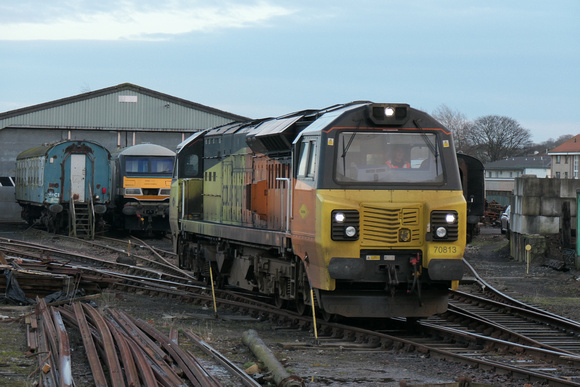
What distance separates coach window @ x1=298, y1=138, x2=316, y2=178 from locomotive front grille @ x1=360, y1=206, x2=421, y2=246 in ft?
3.18

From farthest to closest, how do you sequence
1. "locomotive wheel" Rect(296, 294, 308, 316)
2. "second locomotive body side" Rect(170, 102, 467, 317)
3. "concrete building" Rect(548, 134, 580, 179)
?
"concrete building" Rect(548, 134, 580, 179), "locomotive wheel" Rect(296, 294, 308, 316), "second locomotive body side" Rect(170, 102, 467, 317)

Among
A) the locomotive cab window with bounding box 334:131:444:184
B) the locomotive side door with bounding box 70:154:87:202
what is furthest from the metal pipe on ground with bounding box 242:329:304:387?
the locomotive side door with bounding box 70:154:87:202

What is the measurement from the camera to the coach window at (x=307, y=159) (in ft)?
35.6

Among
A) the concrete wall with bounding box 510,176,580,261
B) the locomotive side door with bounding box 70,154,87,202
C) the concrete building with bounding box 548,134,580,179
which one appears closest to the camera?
the concrete wall with bounding box 510,176,580,261

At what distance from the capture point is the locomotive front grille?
10.4 meters

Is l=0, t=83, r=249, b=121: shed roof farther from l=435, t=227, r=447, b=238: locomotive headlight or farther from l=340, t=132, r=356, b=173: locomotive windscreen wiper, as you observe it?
l=435, t=227, r=447, b=238: locomotive headlight

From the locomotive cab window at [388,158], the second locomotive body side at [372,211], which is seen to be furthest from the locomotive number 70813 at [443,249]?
the locomotive cab window at [388,158]

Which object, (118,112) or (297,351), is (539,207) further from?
(118,112)

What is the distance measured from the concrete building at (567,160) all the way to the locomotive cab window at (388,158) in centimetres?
8088

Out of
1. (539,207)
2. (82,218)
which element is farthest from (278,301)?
(82,218)

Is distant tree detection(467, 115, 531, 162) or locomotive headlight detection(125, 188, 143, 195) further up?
distant tree detection(467, 115, 531, 162)

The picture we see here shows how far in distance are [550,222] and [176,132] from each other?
22.7 metres

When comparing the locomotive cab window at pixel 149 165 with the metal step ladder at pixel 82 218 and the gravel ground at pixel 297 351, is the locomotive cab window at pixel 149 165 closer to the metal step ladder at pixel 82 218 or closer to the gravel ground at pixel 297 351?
the metal step ladder at pixel 82 218

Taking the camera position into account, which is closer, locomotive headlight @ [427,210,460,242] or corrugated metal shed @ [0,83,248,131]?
locomotive headlight @ [427,210,460,242]
